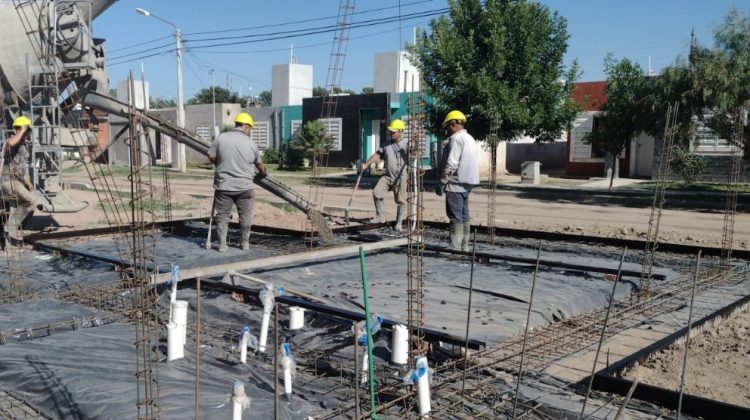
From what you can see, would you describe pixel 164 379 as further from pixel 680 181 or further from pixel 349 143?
pixel 349 143

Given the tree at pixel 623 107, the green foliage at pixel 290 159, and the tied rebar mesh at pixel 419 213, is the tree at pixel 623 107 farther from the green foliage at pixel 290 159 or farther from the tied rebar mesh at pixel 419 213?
the green foliage at pixel 290 159

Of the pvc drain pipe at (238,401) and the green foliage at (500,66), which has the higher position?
the green foliage at (500,66)

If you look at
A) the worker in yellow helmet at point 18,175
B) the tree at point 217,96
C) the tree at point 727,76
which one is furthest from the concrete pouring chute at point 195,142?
the tree at point 217,96

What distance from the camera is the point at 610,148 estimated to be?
19.1 metres

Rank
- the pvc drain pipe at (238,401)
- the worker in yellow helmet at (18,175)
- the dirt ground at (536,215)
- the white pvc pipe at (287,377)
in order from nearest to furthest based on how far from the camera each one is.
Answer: the pvc drain pipe at (238,401), the white pvc pipe at (287,377), the worker in yellow helmet at (18,175), the dirt ground at (536,215)

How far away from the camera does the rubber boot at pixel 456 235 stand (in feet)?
27.6

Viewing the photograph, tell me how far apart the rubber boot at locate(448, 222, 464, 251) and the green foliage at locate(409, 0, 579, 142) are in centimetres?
1128

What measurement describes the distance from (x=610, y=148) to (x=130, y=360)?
17.1 metres

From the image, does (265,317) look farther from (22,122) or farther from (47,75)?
(47,75)

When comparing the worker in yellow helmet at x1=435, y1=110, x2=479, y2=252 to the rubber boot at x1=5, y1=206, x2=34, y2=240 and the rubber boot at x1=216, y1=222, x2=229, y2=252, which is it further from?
the rubber boot at x1=5, y1=206, x2=34, y2=240

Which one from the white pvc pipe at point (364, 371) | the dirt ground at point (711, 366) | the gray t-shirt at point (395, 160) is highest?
the gray t-shirt at point (395, 160)

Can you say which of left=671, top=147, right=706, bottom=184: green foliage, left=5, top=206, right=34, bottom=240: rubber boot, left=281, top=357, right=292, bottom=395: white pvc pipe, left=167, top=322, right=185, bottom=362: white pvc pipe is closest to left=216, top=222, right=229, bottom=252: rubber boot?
left=5, top=206, right=34, bottom=240: rubber boot

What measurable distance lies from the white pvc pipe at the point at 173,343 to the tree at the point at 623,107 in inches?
590

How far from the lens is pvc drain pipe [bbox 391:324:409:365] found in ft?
14.2
